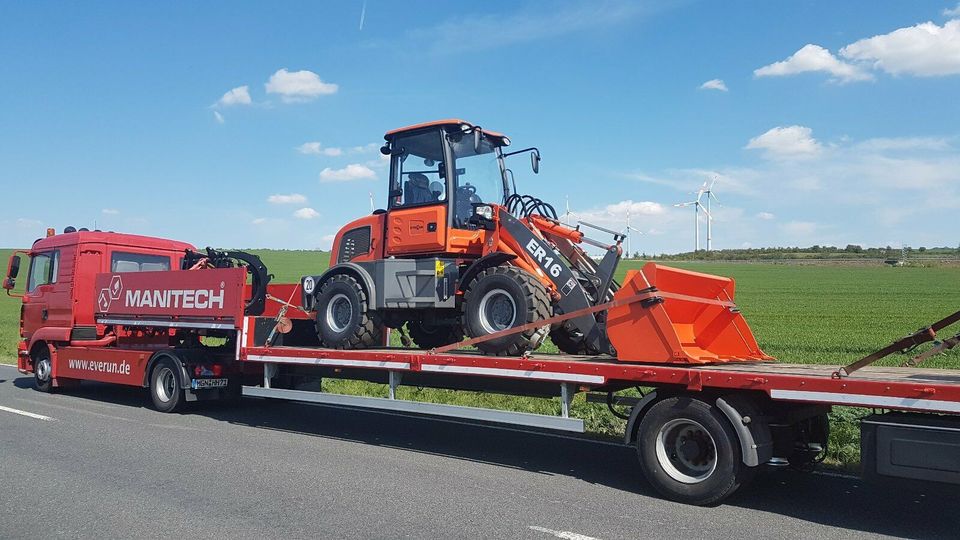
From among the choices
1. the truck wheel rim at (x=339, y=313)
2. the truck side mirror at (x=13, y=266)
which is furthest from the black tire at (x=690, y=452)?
the truck side mirror at (x=13, y=266)

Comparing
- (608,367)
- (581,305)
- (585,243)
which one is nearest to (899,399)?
(608,367)

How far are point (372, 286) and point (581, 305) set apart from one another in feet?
9.03

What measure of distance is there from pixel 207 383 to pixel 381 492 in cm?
530

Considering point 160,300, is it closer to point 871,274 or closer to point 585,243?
point 585,243

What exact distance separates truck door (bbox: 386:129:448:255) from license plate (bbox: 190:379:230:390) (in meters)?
3.31

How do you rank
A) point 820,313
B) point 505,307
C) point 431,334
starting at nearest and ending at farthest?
point 505,307 → point 431,334 → point 820,313

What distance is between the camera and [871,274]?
61.8m

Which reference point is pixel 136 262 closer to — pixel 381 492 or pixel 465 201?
pixel 465 201

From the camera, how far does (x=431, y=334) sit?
440 inches

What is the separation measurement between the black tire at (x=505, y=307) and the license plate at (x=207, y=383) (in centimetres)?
439

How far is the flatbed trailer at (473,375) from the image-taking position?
17.2ft

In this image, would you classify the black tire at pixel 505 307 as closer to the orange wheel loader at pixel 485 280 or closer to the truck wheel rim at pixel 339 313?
the orange wheel loader at pixel 485 280

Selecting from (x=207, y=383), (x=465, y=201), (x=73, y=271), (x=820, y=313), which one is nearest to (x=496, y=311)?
(x=465, y=201)

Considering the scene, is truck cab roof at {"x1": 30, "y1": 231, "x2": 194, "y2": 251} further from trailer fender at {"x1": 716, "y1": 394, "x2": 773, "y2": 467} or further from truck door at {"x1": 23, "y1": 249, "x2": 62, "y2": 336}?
trailer fender at {"x1": 716, "y1": 394, "x2": 773, "y2": 467}
